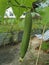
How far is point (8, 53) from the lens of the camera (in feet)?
11.3

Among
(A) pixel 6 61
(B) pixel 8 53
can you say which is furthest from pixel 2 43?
(A) pixel 6 61

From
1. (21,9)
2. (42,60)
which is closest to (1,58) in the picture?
(42,60)

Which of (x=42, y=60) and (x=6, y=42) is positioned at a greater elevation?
(x=42, y=60)

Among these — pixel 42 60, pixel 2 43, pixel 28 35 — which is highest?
pixel 28 35

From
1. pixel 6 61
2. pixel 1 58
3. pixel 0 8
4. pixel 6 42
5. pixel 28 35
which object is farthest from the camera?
pixel 6 42

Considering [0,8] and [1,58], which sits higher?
[0,8]

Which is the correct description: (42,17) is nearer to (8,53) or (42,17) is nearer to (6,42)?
(8,53)

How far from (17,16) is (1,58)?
252 cm

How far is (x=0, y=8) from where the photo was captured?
80 centimetres

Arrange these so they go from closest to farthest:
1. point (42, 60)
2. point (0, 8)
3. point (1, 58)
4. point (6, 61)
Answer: point (0, 8) < point (42, 60) < point (6, 61) < point (1, 58)

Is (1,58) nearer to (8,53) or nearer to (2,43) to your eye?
(8,53)

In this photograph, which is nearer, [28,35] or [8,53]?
[28,35]

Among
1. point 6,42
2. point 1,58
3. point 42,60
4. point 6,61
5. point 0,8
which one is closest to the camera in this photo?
point 0,8

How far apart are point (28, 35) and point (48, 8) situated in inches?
3.9
